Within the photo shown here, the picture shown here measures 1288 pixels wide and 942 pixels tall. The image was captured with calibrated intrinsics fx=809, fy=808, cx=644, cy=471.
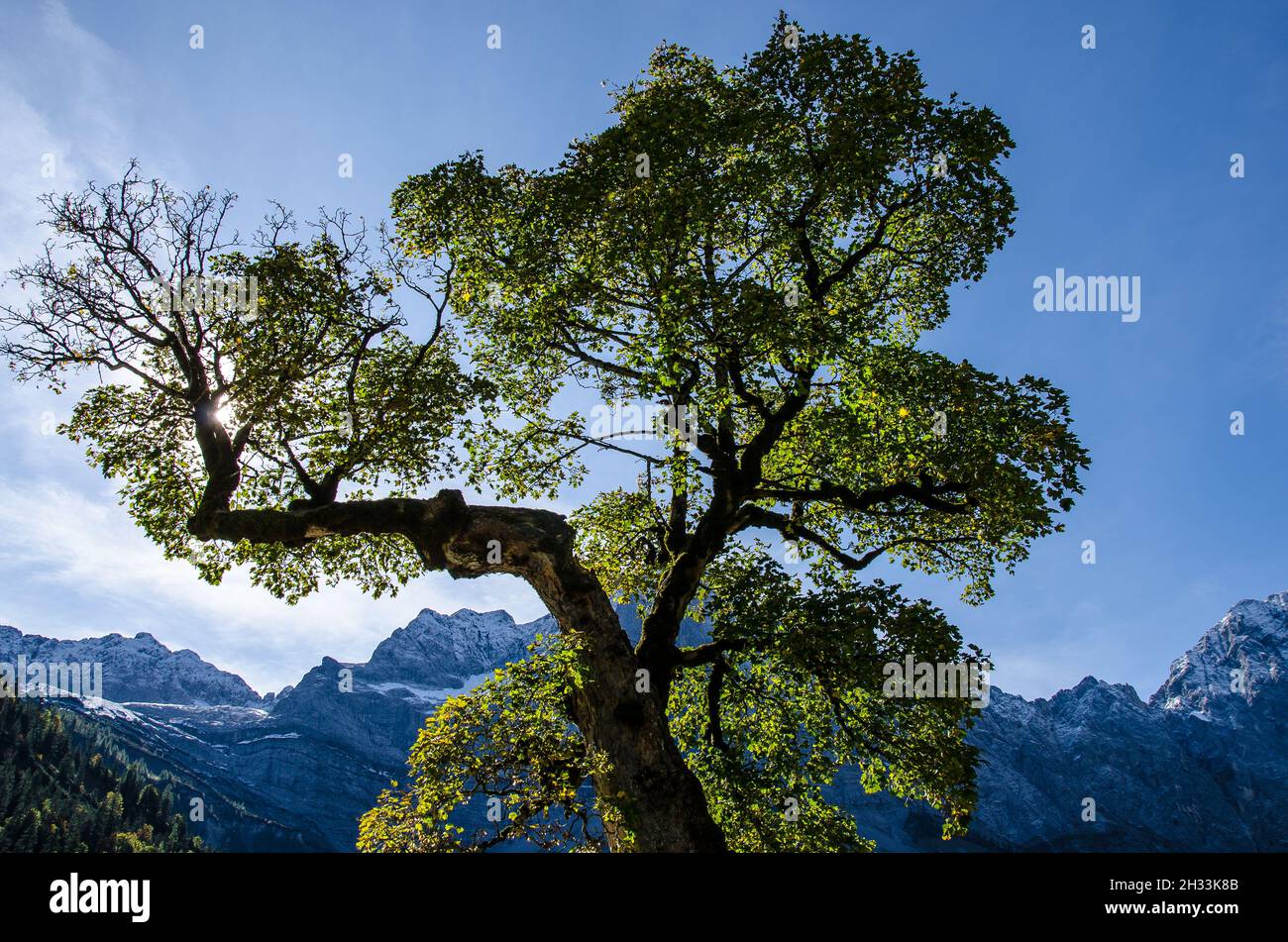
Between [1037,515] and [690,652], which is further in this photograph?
[690,652]

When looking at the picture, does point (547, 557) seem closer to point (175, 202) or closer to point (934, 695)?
point (934, 695)

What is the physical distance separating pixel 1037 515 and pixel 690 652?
26.8 ft

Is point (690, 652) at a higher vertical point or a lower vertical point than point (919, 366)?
lower

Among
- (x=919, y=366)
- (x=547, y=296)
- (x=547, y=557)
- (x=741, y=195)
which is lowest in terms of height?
(x=547, y=557)

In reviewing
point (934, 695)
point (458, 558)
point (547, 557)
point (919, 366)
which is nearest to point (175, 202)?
point (458, 558)

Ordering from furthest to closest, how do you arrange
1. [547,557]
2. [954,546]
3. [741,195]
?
[954,546] < [741,195] < [547,557]
